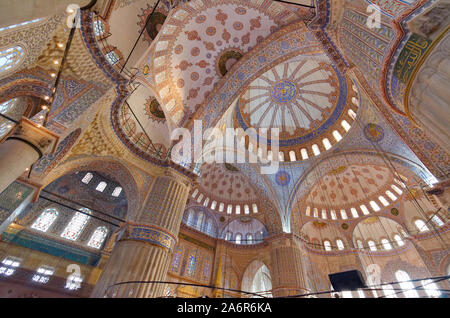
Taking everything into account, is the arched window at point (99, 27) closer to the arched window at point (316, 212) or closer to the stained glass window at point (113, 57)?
the stained glass window at point (113, 57)

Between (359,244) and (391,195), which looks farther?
(359,244)

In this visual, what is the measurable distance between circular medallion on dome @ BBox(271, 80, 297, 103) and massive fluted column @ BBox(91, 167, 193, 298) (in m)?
9.92

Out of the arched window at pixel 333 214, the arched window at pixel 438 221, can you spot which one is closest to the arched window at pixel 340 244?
the arched window at pixel 333 214

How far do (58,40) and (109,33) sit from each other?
1862mm

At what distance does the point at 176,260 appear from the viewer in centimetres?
1302

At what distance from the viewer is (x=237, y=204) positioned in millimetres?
17172

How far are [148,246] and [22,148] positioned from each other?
4.49m

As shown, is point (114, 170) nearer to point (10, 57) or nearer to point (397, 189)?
point (10, 57)

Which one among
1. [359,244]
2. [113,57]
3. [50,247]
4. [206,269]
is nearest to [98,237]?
[50,247]

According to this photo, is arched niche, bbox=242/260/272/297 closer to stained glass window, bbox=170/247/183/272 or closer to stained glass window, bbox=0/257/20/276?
stained glass window, bbox=170/247/183/272

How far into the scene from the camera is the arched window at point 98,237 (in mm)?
12969

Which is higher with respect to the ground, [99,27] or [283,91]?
[283,91]

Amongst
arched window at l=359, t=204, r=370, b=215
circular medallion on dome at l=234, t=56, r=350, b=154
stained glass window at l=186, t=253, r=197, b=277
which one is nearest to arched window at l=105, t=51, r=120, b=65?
circular medallion on dome at l=234, t=56, r=350, b=154

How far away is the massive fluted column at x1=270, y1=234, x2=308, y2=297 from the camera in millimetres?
10719
